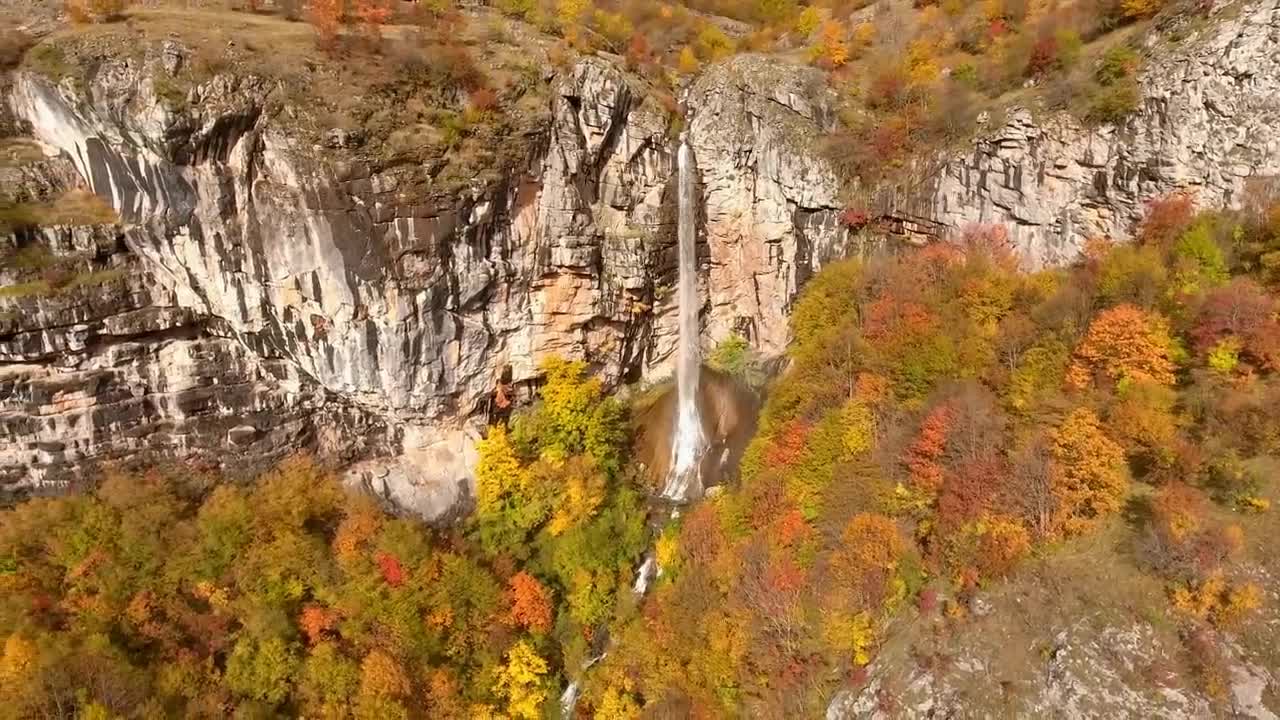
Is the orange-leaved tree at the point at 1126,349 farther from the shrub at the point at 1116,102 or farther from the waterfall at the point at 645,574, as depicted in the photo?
the waterfall at the point at 645,574

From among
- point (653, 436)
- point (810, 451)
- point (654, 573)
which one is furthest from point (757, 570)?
point (653, 436)

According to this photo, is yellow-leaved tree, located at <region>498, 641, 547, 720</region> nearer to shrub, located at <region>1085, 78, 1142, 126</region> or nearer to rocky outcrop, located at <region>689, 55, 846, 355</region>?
rocky outcrop, located at <region>689, 55, 846, 355</region>

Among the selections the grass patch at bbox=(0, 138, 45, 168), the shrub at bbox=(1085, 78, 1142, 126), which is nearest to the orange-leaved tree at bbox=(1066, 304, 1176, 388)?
the shrub at bbox=(1085, 78, 1142, 126)

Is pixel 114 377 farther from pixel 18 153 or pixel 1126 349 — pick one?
pixel 1126 349

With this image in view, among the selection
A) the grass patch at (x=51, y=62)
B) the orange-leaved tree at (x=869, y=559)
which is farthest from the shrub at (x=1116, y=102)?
the grass patch at (x=51, y=62)

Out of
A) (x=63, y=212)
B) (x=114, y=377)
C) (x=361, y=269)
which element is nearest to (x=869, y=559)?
(x=361, y=269)

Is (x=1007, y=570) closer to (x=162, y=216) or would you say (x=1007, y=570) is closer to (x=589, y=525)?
(x=589, y=525)

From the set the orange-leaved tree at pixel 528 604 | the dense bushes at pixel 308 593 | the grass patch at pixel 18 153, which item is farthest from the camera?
the orange-leaved tree at pixel 528 604
